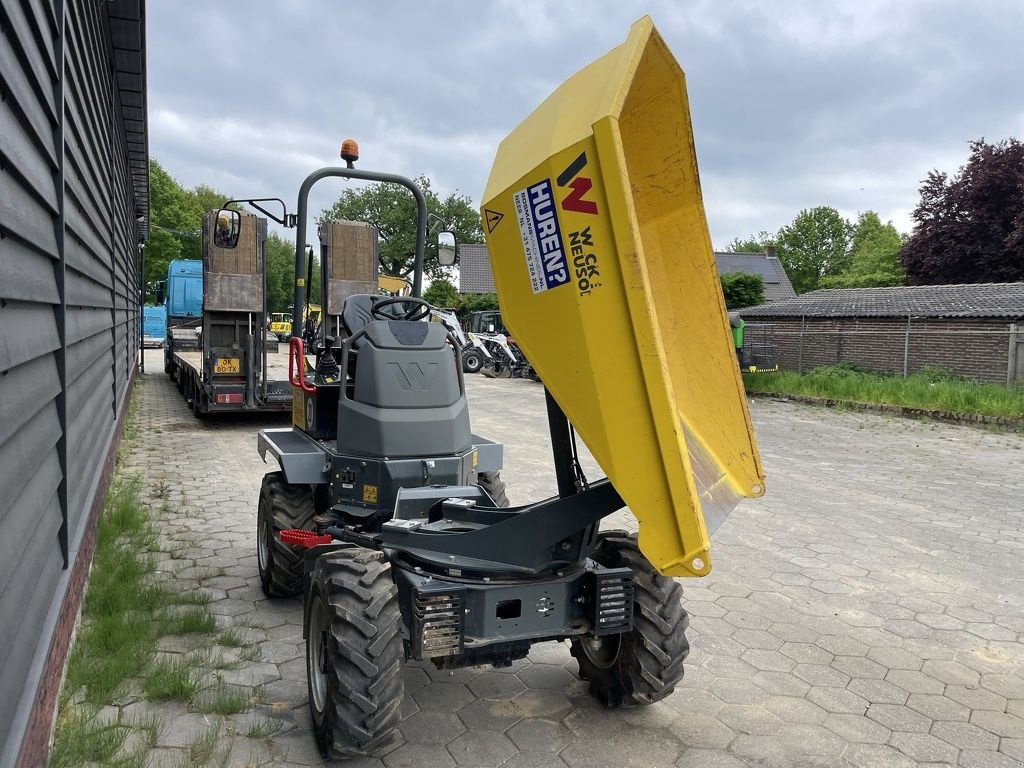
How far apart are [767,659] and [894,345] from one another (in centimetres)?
1879

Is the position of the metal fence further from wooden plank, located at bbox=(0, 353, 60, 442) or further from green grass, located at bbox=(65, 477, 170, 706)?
wooden plank, located at bbox=(0, 353, 60, 442)

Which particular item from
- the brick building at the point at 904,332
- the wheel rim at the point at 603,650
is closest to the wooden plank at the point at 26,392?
the wheel rim at the point at 603,650

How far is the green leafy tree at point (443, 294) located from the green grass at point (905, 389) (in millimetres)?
27475

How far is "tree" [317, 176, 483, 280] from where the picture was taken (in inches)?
2323

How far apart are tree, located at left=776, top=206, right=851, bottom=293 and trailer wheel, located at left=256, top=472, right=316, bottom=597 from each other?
70803 mm

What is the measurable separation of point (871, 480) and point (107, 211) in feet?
28.0

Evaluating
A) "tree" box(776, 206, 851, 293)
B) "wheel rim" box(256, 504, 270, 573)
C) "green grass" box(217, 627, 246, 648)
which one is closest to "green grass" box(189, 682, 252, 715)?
"green grass" box(217, 627, 246, 648)

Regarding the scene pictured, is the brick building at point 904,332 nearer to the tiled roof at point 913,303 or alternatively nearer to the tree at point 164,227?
the tiled roof at point 913,303

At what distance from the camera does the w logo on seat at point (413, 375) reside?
155 inches

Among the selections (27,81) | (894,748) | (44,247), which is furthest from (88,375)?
(894,748)

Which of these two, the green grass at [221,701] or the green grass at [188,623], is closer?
the green grass at [221,701]

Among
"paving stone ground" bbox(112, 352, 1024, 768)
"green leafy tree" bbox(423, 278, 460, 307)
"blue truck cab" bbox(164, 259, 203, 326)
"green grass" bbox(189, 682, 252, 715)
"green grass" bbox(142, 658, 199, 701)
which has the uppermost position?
"green leafy tree" bbox(423, 278, 460, 307)

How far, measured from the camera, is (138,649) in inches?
143

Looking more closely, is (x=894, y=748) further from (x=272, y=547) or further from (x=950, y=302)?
(x=950, y=302)
